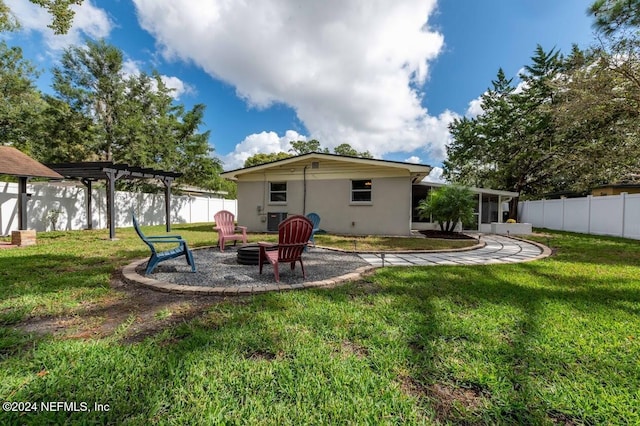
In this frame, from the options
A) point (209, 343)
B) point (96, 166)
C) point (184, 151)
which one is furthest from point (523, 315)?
point (184, 151)

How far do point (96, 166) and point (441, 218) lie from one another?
42.5ft

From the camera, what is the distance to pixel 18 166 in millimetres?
8242

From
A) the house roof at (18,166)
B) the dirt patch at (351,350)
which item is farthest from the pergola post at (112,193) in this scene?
the dirt patch at (351,350)

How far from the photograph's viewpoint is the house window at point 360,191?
1129cm

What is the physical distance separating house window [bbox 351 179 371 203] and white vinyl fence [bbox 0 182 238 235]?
12450mm

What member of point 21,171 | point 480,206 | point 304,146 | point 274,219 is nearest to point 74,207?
point 21,171

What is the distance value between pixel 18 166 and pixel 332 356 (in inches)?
457

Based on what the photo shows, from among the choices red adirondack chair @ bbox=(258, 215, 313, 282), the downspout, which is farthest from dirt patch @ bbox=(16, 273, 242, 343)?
the downspout

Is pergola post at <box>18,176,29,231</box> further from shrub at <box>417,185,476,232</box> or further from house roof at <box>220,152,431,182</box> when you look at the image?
shrub at <box>417,185,476,232</box>

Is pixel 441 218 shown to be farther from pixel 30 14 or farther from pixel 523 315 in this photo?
pixel 30 14

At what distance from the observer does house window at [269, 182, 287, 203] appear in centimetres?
1230

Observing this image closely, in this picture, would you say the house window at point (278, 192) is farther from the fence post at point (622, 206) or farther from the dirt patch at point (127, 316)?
the fence post at point (622, 206)

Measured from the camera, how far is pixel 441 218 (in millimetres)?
10836

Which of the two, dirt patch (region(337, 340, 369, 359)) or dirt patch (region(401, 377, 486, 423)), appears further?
dirt patch (region(337, 340, 369, 359))
